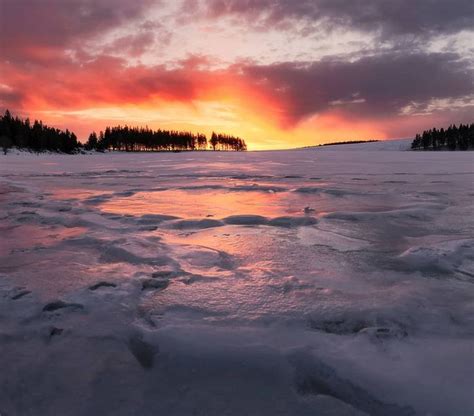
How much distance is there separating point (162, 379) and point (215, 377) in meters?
0.25

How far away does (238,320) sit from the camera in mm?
2238

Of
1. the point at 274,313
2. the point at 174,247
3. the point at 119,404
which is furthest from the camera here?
the point at 174,247

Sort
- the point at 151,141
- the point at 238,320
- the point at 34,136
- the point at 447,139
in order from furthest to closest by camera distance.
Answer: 1. the point at 151,141
2. the point at 447,139
3. the point at 34,136
4. the point at 238,320

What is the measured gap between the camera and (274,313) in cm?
232

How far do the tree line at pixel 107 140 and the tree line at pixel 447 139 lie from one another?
60.0 meters

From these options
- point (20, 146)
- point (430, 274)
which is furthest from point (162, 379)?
point (20, 146)

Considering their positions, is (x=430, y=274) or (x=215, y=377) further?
→ (x=430, y=274)

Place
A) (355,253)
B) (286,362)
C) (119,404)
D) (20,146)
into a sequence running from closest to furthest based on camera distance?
(119,404), (286,362), (355,253), (20,146)

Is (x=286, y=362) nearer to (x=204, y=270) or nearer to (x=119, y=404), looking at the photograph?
(x=119, y=404)

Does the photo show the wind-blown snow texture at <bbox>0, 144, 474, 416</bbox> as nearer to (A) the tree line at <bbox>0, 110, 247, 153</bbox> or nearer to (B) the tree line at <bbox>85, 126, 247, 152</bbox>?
(A) the tree line at <bbox>0, 110, 247, 153</bbox>

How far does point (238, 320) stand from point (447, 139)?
104219mm

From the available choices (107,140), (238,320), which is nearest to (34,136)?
(107,140)

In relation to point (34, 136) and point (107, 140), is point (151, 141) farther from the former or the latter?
point (34, 136)

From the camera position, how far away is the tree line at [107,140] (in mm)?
64312
